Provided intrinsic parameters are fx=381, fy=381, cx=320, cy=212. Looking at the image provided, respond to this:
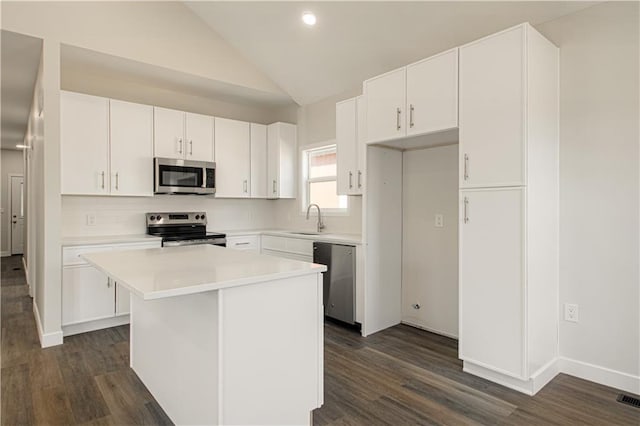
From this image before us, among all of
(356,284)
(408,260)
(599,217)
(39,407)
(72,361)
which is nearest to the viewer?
(39,407)

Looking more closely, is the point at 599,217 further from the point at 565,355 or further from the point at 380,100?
the point at 380,100

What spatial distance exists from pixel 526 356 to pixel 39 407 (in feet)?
9.79

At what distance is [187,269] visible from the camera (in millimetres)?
1953

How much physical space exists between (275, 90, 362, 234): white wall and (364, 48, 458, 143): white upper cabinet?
1.02 metres

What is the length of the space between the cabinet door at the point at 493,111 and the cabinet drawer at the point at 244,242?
2833 mm

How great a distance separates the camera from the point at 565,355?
8.86 ft

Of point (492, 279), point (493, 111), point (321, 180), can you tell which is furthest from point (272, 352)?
point (321, 180)

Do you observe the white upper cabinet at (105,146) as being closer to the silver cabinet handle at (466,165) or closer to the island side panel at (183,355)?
the island side panel at (183,355)

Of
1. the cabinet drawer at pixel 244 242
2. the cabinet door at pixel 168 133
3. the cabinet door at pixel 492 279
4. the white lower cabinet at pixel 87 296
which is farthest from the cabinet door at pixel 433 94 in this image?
the white lower cabinet at pixel 87 296

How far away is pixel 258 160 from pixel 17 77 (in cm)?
280

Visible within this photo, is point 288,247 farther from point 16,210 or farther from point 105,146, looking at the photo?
point 16,210

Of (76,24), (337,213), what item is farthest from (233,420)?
(76,24)

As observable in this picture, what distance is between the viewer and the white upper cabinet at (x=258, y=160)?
16.7 ft

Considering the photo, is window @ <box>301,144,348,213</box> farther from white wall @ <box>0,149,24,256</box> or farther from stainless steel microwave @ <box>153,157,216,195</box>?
white wall @ <box>0,149,24,256</box>
